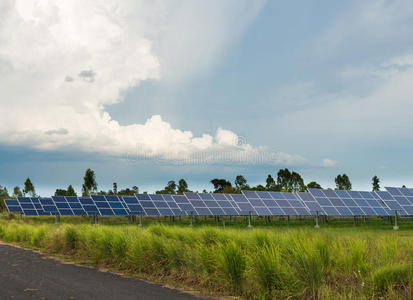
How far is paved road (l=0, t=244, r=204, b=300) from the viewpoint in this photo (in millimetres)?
9516

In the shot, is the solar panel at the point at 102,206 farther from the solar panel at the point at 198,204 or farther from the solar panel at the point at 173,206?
the solar panel at the point at 198,204

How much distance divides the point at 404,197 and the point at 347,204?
17.8ft

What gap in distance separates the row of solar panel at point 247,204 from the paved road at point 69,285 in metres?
25.5

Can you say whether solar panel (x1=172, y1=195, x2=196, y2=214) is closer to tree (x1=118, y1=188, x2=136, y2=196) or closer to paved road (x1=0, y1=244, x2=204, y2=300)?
paved road (x1=0, y1=244, x2=204, y2=300)

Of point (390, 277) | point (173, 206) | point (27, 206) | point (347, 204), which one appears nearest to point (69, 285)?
point (390, 277)

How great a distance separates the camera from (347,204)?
3778 cm

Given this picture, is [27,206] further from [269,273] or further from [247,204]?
[269,273]

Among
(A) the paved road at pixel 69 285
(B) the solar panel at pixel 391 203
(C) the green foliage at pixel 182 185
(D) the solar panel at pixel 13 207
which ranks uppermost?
(C) the green foliage at pixel 182 185

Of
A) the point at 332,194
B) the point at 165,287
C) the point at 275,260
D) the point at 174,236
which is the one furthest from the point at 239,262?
the point at 332,194

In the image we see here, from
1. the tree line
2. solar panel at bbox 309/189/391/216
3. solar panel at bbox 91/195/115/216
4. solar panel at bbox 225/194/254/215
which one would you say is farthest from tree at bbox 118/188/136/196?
solar panel at bbox 309/189/391/216

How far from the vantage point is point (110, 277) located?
476 inches

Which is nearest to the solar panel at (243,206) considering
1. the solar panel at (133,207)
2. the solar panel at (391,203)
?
the solar panel at (133,207)

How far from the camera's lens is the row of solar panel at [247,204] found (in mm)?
36156

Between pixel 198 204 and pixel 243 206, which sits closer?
pixel 243 206
